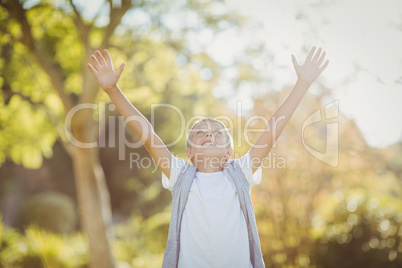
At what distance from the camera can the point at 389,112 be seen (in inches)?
155

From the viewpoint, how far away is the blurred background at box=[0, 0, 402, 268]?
4125 millimetres

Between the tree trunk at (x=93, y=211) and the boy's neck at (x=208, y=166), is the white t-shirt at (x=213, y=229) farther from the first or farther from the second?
the tree trunk at (x=93, y=211)

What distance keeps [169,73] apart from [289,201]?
3077 millimetres

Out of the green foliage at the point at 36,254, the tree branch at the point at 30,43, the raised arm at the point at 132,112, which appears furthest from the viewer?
the green foliage at the point at 36,254

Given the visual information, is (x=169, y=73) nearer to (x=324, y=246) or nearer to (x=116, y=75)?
(x=324, y=246)

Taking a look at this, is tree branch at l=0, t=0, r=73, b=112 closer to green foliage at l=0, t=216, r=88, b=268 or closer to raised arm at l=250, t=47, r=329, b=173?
green foliage at l=0, t=216, r=88, b=268

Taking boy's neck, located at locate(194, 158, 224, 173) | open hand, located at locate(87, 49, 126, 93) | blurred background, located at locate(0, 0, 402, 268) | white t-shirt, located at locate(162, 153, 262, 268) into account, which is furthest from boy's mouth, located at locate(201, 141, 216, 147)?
blurred background, located at locate(0, 0, 402, 268)

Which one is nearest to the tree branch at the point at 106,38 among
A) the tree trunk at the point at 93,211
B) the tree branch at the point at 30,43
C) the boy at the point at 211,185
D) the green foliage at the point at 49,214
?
the tree branch at the point at 30,43

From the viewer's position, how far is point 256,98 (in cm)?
621

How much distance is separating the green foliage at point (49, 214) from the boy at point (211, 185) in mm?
11559

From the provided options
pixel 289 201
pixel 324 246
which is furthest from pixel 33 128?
pixel 324 246

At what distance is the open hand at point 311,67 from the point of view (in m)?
2.32

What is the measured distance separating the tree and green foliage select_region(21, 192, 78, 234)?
19.2 feet

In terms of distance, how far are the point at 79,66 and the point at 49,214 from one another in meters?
7.66
